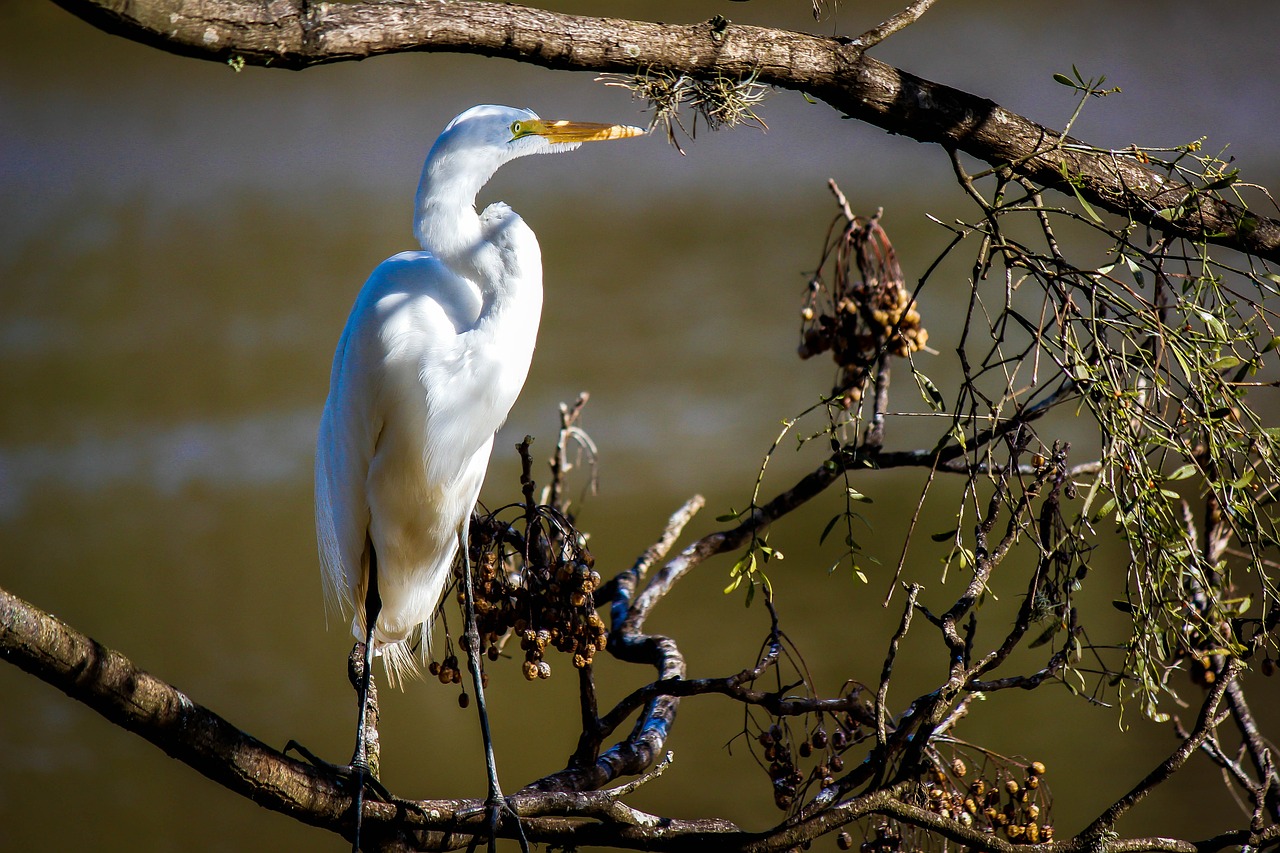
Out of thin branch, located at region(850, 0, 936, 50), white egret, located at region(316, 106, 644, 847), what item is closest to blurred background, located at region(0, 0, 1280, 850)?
white egret, located at region(316, 106, 644, 847)

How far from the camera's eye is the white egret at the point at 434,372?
62.2 inches

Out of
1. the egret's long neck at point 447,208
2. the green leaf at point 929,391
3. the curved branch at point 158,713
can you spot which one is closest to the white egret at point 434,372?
the egret's long neck at point 447,208

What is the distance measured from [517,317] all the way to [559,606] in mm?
432

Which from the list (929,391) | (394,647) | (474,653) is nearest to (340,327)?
(394,647)

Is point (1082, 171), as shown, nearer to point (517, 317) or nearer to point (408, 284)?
point (517, 317)

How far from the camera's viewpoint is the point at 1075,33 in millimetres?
3137

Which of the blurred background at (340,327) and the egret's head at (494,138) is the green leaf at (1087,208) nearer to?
the egret's head at (494,138)

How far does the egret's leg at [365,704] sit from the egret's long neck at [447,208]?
55 cm

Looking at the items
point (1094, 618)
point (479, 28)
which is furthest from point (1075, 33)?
point (479, 28)

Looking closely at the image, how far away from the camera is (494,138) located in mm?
1582

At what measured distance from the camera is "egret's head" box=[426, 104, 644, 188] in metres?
1.57

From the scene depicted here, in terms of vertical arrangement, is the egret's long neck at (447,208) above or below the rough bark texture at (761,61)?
above

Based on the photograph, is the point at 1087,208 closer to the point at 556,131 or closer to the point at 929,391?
the point at 929,391

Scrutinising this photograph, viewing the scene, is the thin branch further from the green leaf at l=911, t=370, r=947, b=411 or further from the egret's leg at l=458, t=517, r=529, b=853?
the egret's leg at l=458, t=517, r=529, b=853
